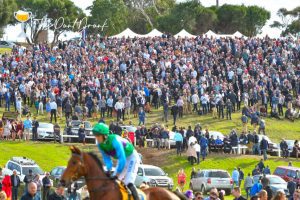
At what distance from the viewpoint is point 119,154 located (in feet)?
57.5

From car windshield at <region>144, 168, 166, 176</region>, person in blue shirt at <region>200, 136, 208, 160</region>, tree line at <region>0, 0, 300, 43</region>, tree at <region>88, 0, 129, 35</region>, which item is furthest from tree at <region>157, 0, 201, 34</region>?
car windshield at <region>144, 168, 166, 176</region>

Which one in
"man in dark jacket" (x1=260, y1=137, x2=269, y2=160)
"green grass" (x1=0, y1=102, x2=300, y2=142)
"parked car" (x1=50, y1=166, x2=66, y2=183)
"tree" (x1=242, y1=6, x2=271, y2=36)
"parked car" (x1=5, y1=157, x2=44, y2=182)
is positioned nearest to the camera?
"parked car" (x1=50, y1=166, x2=66, y2=183)

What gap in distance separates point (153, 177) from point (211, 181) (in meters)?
2.83

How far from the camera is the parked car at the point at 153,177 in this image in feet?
135

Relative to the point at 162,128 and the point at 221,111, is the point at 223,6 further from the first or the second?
the point at 162,128

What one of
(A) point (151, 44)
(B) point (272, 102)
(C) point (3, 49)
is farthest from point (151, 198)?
(C) point (3, 49)

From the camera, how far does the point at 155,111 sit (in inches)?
2311

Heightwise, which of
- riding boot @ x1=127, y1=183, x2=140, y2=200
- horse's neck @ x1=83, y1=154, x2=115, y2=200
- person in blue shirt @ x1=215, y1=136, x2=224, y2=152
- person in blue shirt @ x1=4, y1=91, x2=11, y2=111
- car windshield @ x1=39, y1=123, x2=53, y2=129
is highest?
person in blue shirt @ x1=4, y1=91, x2=11, y2=111

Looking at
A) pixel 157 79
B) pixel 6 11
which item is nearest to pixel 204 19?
pixel 6 11

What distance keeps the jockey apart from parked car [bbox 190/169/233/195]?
78.2 feet

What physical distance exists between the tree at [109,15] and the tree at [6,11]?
11257mm

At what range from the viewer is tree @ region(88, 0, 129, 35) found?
399 ft

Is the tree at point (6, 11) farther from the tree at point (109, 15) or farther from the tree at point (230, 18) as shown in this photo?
the tree at point (230, 18)

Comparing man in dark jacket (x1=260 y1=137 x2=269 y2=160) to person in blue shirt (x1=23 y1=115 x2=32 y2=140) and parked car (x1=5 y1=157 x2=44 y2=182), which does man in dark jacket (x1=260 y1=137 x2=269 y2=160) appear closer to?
person in blue shirt (x1=23 y1=115 x2=32 y2=140)
